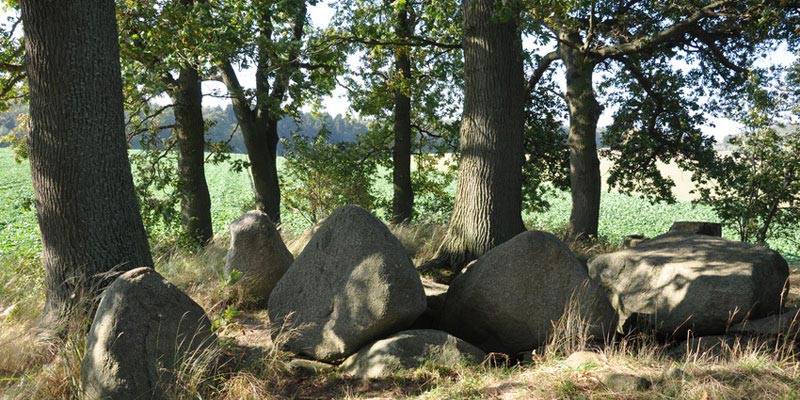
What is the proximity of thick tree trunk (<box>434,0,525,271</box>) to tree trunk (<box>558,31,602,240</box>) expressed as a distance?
472cm

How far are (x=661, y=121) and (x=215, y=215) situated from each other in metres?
18.4

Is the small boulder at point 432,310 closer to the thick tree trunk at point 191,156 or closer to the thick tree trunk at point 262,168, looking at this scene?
the thick tree trunk at point 191,156

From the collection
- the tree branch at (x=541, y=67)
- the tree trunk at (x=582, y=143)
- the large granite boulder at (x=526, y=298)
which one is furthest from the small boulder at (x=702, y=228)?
the tree branch at (x=541, y=67)

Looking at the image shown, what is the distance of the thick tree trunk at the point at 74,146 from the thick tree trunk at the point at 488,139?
4799 mm

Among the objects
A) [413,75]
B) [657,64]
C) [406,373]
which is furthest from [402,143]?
[406,373]

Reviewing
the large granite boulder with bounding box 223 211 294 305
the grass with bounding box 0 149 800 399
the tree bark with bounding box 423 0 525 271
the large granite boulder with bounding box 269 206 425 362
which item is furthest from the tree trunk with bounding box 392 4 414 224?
the large granite boulder with bounding box 269 206 425 362

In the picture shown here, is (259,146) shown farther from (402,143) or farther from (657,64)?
(657,64)

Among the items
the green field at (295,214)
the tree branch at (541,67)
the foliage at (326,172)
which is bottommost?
the green field at (295,214)

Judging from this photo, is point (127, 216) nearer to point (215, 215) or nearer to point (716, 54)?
point (716, 54)

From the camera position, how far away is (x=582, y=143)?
13492 mm

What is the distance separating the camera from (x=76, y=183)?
621cm

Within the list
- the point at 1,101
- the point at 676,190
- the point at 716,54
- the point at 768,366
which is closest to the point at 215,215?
the point at 1,101

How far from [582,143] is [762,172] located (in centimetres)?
434

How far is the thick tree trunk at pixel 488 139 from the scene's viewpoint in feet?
29.6
